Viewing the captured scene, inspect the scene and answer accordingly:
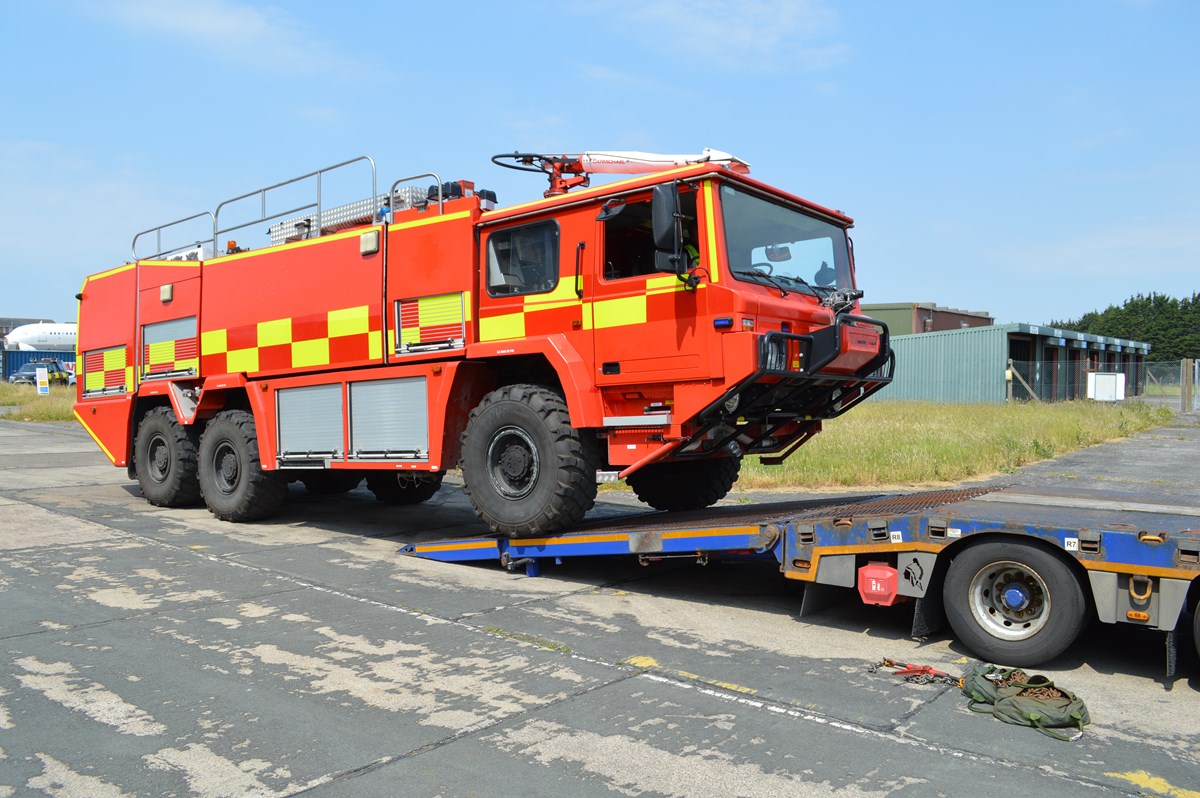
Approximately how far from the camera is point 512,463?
22.4ft

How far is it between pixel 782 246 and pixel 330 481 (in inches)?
262

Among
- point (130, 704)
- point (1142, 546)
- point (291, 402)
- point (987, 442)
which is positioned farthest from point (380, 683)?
point (987, 442)

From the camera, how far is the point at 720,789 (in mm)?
3289

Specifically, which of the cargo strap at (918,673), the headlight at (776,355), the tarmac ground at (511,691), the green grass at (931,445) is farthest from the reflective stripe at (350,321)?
the green grass at (931,445)

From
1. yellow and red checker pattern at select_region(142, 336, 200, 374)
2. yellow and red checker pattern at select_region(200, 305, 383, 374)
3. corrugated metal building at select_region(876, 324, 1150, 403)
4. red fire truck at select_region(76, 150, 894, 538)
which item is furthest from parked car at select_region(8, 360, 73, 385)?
red fire truck at select_region(76, 150, 894, 538)

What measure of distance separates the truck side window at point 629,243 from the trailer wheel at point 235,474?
4.61m

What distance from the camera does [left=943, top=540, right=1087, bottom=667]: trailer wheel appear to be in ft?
14.5

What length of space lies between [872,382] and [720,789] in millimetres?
4264

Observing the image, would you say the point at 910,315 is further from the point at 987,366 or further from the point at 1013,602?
the point at 1013,602

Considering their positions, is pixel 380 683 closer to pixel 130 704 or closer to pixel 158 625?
pixel 130 704

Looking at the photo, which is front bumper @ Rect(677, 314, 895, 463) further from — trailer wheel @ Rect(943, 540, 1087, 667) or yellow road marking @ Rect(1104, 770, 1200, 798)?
yellow road marking @ Rect(1104, 770, 1200, 798)

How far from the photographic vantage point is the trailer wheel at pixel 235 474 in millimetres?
9211

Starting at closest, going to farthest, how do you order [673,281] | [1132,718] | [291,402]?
[1132,718] → [673,281] → [291,402]

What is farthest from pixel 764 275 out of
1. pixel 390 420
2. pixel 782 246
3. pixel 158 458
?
pixel 158 458
